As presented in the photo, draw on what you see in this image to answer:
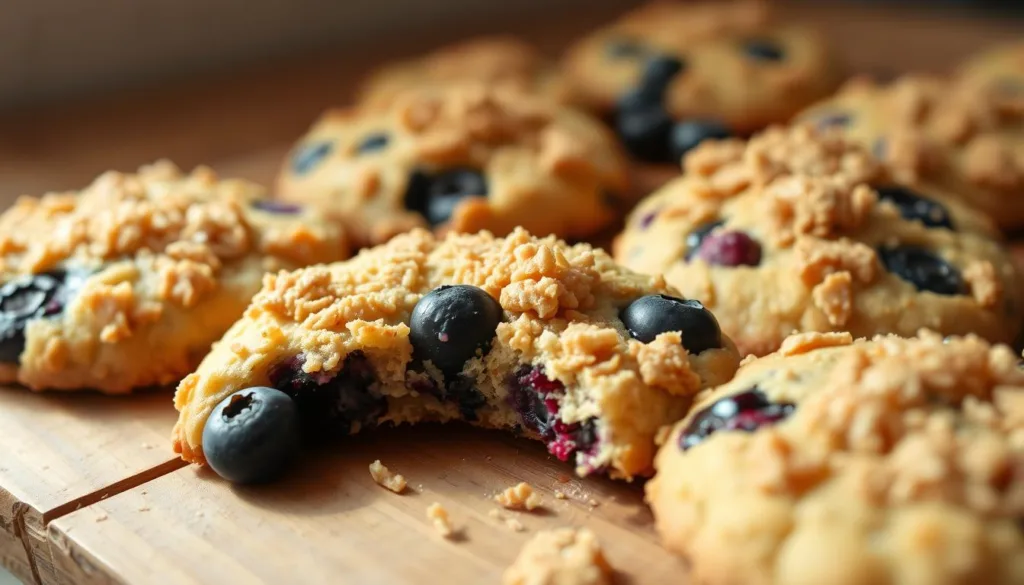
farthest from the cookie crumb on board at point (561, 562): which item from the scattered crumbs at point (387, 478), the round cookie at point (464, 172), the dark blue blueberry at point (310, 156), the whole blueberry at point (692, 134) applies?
the whole blueberry at point (692, 134)

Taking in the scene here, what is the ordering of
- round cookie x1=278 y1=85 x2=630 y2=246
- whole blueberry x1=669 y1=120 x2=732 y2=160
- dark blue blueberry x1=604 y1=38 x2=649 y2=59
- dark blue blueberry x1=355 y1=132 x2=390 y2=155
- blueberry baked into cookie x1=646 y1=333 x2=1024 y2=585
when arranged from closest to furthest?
blueberry baked into cookie x1=646 y1=333 x2=1024 y2=585, round cookie x1=278 y1=85 x2=630 y2=246, dark blue blueberry x1=355 y1=132 x2=390 y2=155, whole blueberry x1=669 y1=120 x2=732 y2=160, dark blue blueberry x1=604 y1=38 x2=649 y2=59

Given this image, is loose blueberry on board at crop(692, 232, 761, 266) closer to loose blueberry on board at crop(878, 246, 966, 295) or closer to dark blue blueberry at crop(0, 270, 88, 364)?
loose blueberry on board at crop(878, 246, 966, 295)

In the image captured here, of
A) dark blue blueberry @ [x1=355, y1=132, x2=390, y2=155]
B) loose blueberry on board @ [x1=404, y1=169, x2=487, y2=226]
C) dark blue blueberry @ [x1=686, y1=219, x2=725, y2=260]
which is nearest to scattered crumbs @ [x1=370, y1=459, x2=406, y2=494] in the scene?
dark blue blueberry @ [x1=686, y1=219, x2=725, y2=260]

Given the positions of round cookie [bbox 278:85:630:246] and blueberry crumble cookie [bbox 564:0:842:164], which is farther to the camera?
blueberry crumble cookie [bbox 564:0:842:164]

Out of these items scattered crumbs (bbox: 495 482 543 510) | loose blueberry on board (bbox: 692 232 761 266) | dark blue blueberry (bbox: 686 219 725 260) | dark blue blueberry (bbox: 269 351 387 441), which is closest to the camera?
scattered crumbs (bbox: 495 482 543 510)

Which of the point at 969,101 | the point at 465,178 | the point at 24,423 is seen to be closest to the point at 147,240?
the point at 24,423

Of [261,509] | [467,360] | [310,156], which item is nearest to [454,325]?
[467,360]

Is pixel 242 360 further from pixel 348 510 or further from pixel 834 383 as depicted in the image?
pixel 834 383
